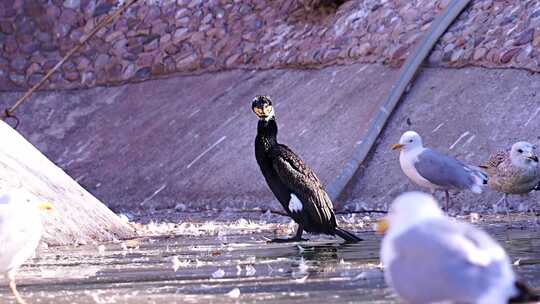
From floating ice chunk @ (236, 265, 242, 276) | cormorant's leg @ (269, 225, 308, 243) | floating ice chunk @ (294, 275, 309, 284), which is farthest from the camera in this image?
cormorant's leg @ (269, 225, 308, 243)

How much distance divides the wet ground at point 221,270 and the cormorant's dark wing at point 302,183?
32 cm

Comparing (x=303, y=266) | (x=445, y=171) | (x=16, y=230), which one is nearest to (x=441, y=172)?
(x=445, y=171)

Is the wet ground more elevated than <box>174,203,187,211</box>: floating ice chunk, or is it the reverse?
<box>174,203,187,211</box>: floating ice chunk

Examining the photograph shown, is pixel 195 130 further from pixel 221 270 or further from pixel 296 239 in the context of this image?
pixel 221 270

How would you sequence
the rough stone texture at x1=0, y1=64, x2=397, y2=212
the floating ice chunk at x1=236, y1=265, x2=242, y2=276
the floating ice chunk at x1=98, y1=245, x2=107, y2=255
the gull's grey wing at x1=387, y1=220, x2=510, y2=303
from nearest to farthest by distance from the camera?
1. the gull's grey wing at x1=387, y1=220, x2=510, y2=303
2. the floating ice chunk at x1=236, y1=265, x2=242, y2=276
3. the floating ice chunk at x1=98, y1=245, x2=107, y2=255
4. the rough stone texture at x1=0, y1=64, x2=397, y2=212

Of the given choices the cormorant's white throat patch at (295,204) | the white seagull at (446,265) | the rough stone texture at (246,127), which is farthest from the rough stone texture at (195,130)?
the white seagull at (446,265)

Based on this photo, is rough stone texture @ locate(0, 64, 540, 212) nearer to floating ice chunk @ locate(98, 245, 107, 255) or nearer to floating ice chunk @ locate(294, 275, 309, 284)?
floating ice chunk @ locate(98, 245, 107, 255)

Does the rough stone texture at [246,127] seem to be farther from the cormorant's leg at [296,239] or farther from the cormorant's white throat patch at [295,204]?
the cormorant's white throat patch at [295,204]

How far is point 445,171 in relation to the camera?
17.5 metres

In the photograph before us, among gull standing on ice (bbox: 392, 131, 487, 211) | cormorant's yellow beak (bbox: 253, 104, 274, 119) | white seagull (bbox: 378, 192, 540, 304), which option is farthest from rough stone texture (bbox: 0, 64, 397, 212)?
white seagull (bbox: 378, 192, 540, 304)

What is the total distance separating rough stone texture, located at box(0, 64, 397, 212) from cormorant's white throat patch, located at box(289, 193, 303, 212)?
8337 mm

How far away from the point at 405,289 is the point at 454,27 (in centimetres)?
1897

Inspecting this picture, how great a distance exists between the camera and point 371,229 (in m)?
16.2

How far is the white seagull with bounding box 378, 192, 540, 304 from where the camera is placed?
573 centimetres
